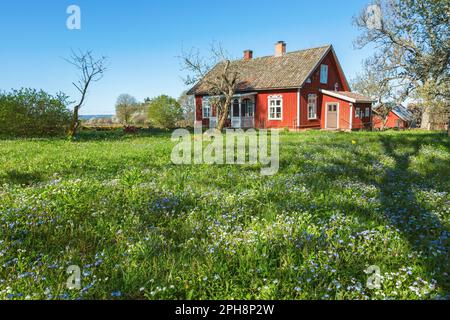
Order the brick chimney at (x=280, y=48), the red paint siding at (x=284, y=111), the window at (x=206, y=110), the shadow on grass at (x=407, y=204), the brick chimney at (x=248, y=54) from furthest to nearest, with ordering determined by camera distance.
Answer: the brick chimney at (x=248, y=54)
the window at (x=206, y=110)
the brick chimney at (x=280, y=48)
the red paint siding at (x=284, y=111)
the shadow on grass at (x=407, y=204)

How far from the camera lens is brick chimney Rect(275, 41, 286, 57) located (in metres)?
35.0

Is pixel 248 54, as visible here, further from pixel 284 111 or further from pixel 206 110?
pixel 284 111

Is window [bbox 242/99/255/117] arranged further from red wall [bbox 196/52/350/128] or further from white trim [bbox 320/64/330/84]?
white trim [bbox 320/64/330/84]

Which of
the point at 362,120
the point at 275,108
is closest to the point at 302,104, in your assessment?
the point at 275,108

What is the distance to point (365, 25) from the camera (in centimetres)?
3203

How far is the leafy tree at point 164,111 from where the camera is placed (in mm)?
50969

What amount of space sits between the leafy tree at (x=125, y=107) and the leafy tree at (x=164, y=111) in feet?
36.1

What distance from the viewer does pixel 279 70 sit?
32.8 metres

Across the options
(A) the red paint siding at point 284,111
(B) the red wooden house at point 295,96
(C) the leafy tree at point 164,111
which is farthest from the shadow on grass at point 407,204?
(C) the leafy tree at point 164,111

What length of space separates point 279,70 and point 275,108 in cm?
432

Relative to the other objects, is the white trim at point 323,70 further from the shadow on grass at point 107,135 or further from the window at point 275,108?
the shadow on grass at point 107,135

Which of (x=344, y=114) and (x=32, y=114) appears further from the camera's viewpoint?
(x=344, y=114)

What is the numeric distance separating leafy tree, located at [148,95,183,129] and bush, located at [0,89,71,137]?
26433 millimetres
